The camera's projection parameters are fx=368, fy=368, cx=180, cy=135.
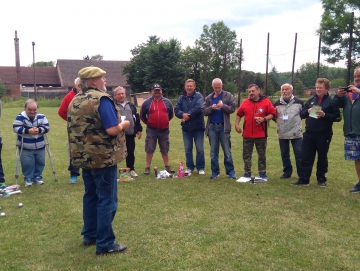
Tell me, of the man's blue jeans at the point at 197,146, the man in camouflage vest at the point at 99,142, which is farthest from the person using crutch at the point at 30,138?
the man in camouflage vest at the point at 99,142

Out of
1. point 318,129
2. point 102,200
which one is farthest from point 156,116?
point 102,200

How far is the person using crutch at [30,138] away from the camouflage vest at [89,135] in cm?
351

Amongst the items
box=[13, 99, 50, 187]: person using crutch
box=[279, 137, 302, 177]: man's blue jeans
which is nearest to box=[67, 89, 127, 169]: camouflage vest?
box=[13, 99, 50, 187]: person using crutch

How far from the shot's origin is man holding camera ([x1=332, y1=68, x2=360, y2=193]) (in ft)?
20.0

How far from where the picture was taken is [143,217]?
5.19 metres

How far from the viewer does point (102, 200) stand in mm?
3846

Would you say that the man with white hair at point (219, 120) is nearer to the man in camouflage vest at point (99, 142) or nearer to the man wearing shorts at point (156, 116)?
the man wearing shorts at point (156, 116)

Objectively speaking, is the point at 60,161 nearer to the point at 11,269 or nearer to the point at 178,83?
the point at 11,269

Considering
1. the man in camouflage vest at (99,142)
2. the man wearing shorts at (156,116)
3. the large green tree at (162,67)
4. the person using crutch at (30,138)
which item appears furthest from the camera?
the large green tree at (162,67)

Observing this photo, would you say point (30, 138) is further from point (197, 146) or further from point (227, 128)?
point (227, 128)

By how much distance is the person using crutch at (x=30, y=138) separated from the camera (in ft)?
22.6

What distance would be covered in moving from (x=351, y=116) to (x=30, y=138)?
19.1ft

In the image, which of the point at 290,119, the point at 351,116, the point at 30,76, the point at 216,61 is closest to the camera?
the point at 351,116

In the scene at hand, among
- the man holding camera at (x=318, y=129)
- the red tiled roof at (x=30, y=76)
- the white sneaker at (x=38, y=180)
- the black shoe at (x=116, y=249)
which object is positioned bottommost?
the white sneaker at (x=38, y=180)
